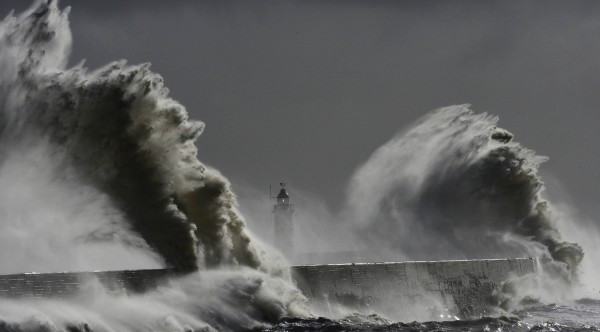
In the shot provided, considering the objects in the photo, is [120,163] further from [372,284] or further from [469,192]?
[469,192]

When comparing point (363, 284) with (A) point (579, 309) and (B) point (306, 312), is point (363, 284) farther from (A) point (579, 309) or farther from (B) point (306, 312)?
(A) point (579, 309)

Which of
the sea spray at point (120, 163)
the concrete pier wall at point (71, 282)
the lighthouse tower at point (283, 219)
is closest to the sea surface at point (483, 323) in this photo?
the sea spray at point (120, 163)

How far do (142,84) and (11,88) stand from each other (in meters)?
2.39

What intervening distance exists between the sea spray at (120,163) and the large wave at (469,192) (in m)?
17.5

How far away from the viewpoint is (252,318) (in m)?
16.0

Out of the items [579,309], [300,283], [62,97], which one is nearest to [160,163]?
[62,97]

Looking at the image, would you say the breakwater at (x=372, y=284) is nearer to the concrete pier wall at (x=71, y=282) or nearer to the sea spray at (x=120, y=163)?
the concrete pier wall at (x=71, y=282)

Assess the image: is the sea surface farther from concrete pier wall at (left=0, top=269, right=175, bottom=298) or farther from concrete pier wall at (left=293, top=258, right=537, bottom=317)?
concrete pier wall at (left=0, top=269, right=175, bottom=298)

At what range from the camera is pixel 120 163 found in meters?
17.6

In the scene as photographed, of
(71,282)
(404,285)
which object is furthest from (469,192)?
(71,282)

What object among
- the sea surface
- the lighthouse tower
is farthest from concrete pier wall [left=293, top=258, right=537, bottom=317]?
the lighthouse tower

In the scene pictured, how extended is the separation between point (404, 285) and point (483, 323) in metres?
2.05

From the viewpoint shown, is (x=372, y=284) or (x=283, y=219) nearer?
(x=372, y=284)

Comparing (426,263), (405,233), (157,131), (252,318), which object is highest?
(405,233)
